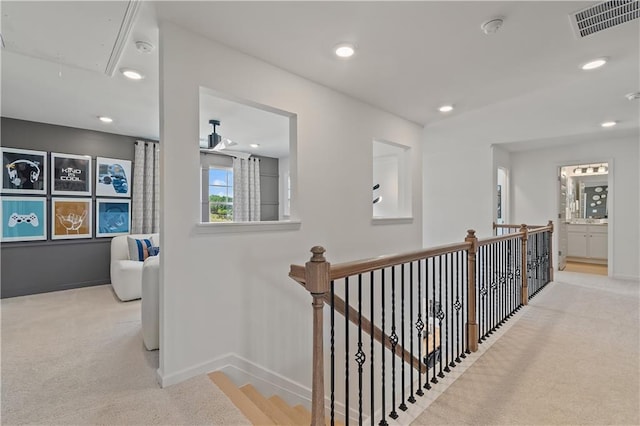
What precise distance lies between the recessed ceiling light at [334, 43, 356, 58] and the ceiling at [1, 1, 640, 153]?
0.19ft

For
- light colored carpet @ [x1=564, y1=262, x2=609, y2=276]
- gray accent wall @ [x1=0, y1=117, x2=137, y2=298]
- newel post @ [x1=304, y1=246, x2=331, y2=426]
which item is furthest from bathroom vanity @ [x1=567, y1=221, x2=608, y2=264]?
gray accent wall @ [x1=0, y1=117, x2=137, y2=298]

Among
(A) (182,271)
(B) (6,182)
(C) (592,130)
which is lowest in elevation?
(A) (182,271)

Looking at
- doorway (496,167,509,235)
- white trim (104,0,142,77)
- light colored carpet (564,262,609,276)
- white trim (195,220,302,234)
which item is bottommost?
light colored carpet (564,262,609,276)

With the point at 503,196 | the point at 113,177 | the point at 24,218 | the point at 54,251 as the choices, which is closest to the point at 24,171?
the point at 24,218

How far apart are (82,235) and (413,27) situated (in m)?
5.01

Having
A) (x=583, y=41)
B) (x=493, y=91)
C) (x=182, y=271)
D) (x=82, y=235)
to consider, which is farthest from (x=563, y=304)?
(x=82, y=235)

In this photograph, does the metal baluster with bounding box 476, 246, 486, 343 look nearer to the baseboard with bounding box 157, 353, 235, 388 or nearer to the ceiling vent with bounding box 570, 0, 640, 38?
the ceiling vent with bounding box 570, 0, 640, 38

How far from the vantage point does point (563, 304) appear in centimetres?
377

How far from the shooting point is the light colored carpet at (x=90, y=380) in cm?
172

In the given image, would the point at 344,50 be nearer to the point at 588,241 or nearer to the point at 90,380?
the point at 90,380

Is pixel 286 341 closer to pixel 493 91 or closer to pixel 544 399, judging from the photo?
pixel 544 399

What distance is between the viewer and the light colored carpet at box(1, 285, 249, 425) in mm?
1720

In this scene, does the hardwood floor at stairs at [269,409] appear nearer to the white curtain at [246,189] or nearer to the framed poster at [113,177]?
the framed poster at [113,177]

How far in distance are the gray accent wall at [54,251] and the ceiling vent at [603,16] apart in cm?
563
